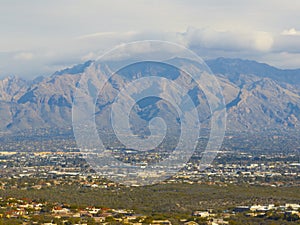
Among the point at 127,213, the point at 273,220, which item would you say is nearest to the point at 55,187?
the point at 127,213

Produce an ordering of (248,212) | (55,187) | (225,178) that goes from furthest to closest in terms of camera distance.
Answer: (225,178) → (55,187) → (248,212)

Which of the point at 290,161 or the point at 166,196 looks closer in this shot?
the point at 166,196

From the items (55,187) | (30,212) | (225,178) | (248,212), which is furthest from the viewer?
(225,178)

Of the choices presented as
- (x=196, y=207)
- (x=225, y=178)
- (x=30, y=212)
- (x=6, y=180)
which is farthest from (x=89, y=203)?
(x=225, y=178)

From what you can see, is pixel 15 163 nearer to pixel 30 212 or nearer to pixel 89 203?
pixel 89 203

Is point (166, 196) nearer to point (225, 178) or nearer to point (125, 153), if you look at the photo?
point (225, 178)

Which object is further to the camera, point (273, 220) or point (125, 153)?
point (125, 153)

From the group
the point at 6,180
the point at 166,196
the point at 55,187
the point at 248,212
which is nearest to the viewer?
the point at 248,212

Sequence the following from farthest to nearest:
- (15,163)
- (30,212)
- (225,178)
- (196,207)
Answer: (15,163)
(225,178)
(196,207)
(30,212)
